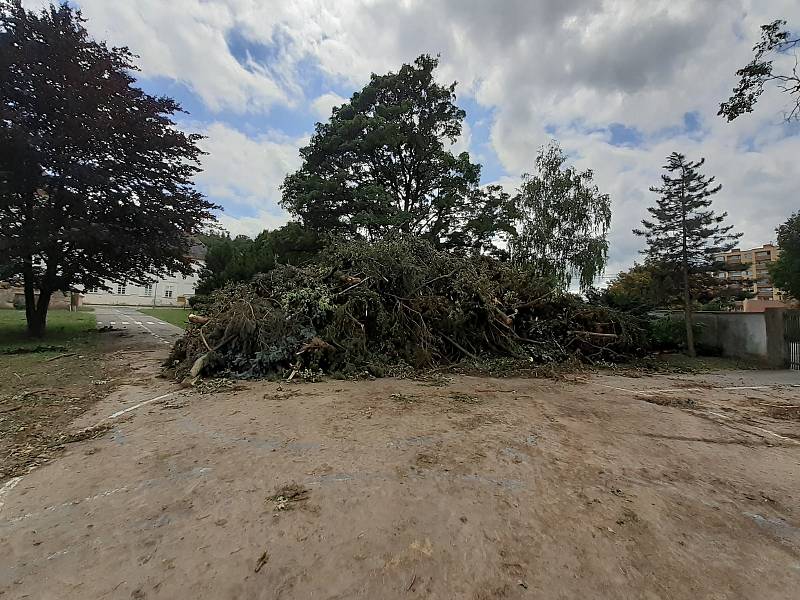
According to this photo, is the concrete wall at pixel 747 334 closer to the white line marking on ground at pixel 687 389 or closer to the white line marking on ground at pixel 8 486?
the white line marking on ground at pixel 687 389

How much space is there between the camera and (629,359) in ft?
31.8

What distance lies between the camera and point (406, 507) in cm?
250

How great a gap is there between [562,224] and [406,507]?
1513 centimetres

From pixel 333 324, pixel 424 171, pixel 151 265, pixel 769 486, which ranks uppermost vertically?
pixel 424 171

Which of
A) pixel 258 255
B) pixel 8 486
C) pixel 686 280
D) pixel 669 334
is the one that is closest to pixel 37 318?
pixel 258 255

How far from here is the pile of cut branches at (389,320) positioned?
277 inches

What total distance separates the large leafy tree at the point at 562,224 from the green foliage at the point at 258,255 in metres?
8.90

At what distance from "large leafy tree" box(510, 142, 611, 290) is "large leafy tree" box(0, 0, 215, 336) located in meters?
12.3

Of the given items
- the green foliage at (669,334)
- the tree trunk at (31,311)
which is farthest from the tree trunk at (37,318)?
the green foliage at (669,334)

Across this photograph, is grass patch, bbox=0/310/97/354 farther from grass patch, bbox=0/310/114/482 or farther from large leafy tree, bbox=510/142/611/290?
large leafy tree, bbox=510/142/611/290

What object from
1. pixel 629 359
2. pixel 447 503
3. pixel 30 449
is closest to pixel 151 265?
pixel 30 449

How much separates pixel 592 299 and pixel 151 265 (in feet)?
46.9

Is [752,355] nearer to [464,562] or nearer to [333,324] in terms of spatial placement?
[333,324]

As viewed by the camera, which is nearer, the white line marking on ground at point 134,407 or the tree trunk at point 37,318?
the white line marking on ground at point 134,407
